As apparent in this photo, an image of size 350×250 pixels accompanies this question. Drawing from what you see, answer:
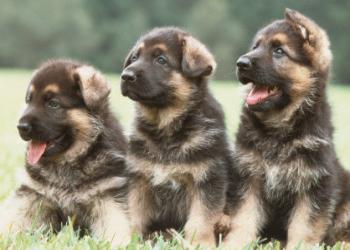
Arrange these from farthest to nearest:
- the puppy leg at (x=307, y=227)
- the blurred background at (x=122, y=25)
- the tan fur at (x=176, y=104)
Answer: the blurred background at (x=122, y=25)
the tan fur at (x=176, y=104)
the puppy leg at (x=307, y=227)

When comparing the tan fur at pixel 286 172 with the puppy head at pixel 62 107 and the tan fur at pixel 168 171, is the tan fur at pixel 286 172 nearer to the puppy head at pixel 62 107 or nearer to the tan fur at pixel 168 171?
the tan fur at pixel 168 171

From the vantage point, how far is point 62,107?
6.17 metres

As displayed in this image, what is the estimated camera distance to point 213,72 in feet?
21.4

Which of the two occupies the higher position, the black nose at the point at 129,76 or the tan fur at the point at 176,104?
the black nose at the point at 129,76

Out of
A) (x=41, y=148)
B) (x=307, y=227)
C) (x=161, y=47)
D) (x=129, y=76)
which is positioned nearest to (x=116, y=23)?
(x=161, y=47)

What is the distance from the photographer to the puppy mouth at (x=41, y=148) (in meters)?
6.15

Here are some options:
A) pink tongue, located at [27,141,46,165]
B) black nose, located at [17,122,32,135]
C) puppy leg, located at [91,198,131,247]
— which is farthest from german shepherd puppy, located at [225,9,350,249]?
black nose, located at [17,122,32,135]

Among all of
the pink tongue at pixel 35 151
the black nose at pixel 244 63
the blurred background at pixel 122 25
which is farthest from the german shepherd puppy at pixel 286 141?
the blurred background at pixel 122 25

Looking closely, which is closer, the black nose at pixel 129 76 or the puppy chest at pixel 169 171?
the puppy chest at pixel 169 171

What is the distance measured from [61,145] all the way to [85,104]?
42 centimetres

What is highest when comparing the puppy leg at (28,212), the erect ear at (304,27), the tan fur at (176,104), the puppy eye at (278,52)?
the erect ear at (304,27)

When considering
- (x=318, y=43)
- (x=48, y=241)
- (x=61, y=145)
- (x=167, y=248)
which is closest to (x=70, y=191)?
(x=61, y=145)

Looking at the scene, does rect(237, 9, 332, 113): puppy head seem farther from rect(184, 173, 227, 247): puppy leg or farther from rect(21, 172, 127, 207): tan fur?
rect(21, 172, 127, 207): tan fur

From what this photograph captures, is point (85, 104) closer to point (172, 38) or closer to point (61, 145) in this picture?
point (61, 145)
